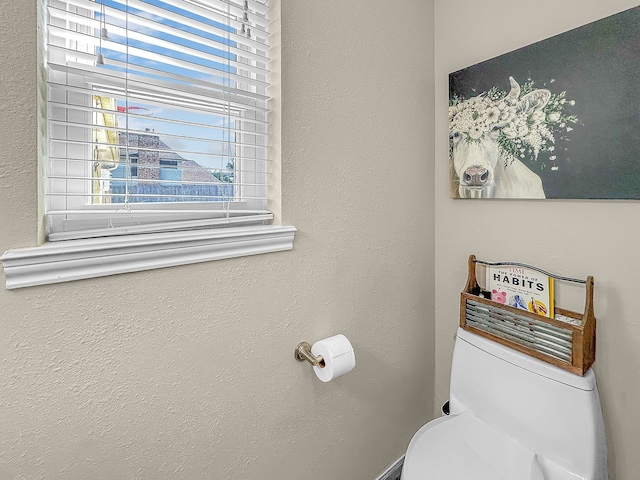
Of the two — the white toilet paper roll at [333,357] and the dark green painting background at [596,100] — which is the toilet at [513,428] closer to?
the white toilet paper roll at [333,357]

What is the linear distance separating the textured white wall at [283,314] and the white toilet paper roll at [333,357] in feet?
0.25

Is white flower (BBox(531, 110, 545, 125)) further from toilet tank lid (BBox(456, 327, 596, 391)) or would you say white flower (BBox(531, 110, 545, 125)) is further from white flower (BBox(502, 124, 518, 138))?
toilet tank lid (BBox(456, 327, 596, 391))

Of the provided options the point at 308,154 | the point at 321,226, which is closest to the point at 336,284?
the point at 321,226

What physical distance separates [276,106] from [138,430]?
966mm

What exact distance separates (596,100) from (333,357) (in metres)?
1.19

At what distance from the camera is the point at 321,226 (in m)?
1.19

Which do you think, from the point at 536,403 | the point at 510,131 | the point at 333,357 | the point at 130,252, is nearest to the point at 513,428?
the point at 536,403

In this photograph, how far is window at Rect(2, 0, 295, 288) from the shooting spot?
77 centimetres

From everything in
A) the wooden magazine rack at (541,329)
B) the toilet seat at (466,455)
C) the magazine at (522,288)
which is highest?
the magazine at (522,288)

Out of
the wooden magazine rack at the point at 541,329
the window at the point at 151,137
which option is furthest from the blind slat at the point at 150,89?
the wooden magazine rack at the point at 541,329

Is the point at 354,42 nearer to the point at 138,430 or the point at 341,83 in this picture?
the point at 341,83

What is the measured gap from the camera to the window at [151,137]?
77cm

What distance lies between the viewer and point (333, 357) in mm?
1081

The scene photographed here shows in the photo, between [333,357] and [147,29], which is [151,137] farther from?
[333,357]
